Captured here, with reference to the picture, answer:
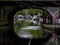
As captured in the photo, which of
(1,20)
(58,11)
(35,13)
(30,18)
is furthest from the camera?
(30,18)

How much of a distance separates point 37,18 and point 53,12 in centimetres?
795

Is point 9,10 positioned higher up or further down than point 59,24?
higher up

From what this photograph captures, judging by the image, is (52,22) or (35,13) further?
(35,13)

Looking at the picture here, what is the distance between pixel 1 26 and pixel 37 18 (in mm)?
8967

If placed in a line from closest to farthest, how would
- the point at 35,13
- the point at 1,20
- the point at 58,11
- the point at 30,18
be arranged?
1. the point at 58,11
2. the point at 1,20
3. the point at 35,13
4. the point at 30,18

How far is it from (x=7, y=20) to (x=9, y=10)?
111 inches

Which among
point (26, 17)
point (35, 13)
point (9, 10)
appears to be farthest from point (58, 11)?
point (26, 17)

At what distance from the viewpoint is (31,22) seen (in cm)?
3697

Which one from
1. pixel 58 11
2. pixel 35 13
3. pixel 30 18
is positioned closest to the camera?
pixel 58 11

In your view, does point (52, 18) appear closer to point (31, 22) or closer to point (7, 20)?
point (7, 20)

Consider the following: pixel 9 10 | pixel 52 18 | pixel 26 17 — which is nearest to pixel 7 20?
pixel 9 10

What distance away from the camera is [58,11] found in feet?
90.1

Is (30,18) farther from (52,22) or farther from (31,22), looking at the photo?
(52,22)

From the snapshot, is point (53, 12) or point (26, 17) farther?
point (26, 17)
